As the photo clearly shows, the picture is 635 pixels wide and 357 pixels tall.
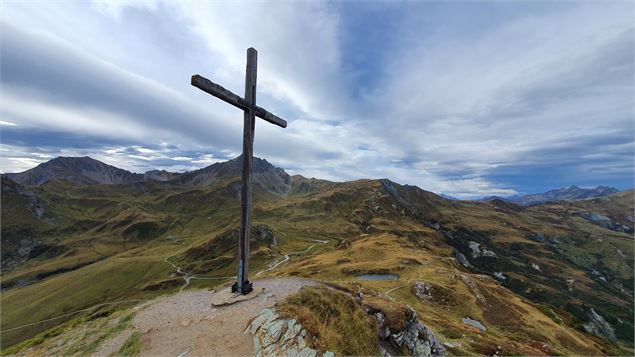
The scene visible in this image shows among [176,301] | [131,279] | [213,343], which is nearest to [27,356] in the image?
[176,301]

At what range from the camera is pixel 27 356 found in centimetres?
1509

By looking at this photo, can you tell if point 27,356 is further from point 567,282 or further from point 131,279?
point 567,282

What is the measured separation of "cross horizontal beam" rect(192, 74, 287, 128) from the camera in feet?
44.1

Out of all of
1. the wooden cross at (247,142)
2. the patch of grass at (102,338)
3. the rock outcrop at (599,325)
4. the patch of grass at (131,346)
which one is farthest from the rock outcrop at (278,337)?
the rock outcrop at (599,325)

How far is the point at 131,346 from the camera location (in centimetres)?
1430

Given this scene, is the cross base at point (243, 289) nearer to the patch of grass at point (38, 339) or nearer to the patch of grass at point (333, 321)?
the patch of grass at point (333, 321)

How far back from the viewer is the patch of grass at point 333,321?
13648 millimetres

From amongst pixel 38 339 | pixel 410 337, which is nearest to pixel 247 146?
pixel 38 339

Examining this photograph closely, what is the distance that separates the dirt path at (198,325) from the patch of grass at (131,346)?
235 millimetres

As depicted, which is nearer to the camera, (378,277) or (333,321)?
(333,321)

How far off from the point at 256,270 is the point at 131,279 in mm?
74415

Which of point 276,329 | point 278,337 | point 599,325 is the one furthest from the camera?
point 599,325

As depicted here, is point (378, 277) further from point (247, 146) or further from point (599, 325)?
point (599, 325)

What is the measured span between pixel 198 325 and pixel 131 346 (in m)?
3.03
